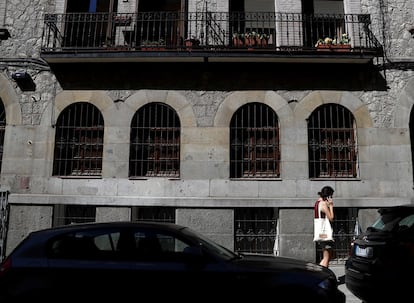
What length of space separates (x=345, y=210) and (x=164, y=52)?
6636 millimetres

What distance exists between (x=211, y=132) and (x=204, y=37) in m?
2.87

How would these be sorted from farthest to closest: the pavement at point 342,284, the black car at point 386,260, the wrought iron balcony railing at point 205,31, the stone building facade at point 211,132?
1. the wrought iron balcony railing at point 205,31
2. the stone building facade at point 211,132
3. the pavement at point 342,284
4. the black car at point 386,260

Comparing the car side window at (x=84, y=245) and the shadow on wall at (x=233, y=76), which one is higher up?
the shadow on wall at (x=233, y=76)

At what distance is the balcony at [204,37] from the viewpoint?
11328 millimetres

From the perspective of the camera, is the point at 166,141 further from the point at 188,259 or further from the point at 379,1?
the point at 379,1

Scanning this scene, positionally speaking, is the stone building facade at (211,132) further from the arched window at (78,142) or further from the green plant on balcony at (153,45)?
the green plant on balcony at (153,45)

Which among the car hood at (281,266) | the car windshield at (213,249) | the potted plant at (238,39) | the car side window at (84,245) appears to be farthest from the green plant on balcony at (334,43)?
the car side window at (84,245)

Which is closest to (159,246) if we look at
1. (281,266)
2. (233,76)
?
(281,266)

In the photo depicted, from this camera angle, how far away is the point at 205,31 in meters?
12.0

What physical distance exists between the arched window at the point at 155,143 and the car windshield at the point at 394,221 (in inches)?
239

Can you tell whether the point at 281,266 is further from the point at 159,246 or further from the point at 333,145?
the point at 333,145

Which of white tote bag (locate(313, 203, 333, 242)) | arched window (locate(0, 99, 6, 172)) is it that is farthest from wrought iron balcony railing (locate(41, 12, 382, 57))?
white tote bag (locate(313, 203, 333, 242))

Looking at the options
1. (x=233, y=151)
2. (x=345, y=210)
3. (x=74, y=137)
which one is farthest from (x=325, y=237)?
(x=74, y=137)

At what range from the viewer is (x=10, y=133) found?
38.3ft
